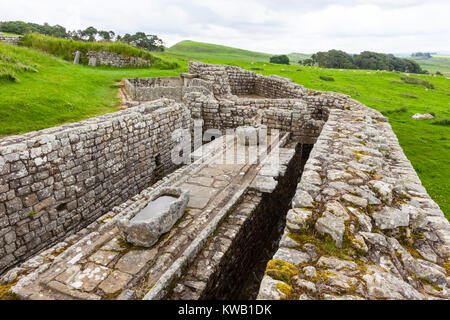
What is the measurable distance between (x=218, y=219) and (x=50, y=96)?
33.8 feet

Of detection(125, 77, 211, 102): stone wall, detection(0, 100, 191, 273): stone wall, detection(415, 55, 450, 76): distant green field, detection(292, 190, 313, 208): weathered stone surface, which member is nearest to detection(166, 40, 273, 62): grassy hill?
detection(125, 77, 211, 102): stone wall

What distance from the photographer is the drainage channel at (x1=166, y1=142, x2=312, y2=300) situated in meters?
Result: 4.21

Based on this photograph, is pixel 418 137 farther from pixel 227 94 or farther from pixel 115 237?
pixel 115 237

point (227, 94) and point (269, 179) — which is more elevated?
point (227, 94)

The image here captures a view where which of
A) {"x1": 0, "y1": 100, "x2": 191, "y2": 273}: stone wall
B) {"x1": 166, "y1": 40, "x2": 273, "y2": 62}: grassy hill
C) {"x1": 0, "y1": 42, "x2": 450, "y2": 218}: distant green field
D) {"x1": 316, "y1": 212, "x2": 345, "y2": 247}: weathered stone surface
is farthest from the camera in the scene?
{"x1": 166, "y1": 40, "x2": 273, "y2": 62}: grassy hill

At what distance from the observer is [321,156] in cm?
576

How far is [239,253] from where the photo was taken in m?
5.61

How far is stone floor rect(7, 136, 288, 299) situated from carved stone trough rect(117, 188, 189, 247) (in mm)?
141

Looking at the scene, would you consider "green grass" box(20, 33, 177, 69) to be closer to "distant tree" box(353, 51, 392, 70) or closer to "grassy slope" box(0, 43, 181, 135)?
"grassy slope" box(0, 43, 181, 135)

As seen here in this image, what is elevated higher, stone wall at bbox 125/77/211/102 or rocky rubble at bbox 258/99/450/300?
stone wall at bbox 125/77/211/102

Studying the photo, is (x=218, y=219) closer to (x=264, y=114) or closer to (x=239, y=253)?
(x=239, y=253)

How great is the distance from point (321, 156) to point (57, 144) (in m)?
5.41

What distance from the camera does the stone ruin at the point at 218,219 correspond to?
3.23 m
